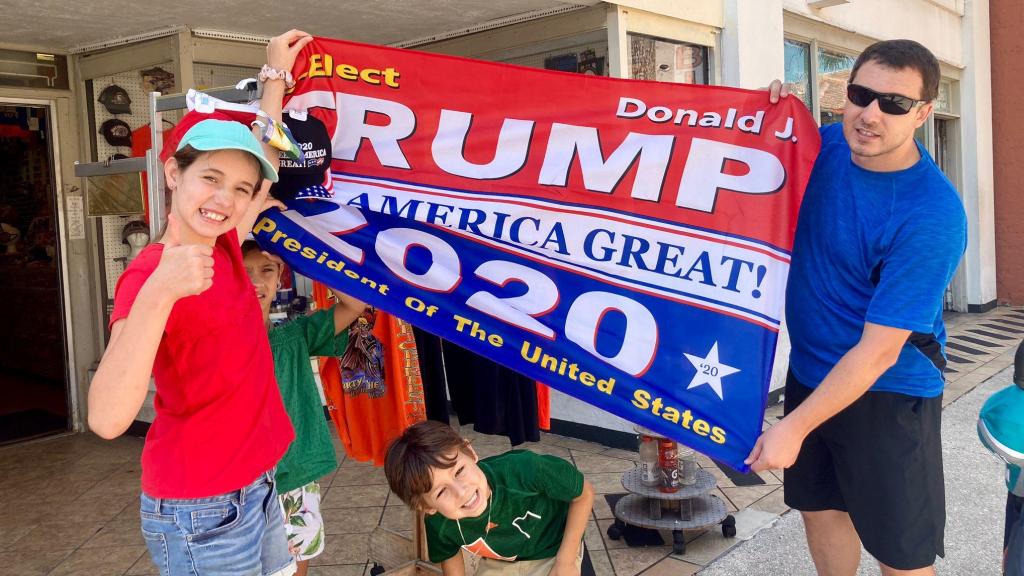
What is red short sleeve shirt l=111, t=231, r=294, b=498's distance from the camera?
1.81m

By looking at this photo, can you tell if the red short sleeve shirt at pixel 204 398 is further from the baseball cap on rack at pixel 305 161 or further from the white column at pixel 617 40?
the white column at pixel 617 40

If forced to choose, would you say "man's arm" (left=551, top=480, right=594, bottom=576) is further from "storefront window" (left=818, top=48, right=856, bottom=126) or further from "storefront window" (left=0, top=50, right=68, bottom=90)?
"storefront window" (left=818, top=48, right=856, bottom=126)

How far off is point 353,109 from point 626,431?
3323mm

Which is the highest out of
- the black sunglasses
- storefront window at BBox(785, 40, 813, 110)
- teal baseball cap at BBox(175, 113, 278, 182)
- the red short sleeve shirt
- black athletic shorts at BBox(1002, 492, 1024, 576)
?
storefront window at BBox(785, 40, 813, 110)

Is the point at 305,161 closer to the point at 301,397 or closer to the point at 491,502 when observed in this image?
the point at 301,397

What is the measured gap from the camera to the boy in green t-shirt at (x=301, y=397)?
267 cm

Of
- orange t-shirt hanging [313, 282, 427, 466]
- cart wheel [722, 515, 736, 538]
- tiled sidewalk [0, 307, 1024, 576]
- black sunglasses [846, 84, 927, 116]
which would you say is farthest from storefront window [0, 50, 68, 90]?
black sunglasses [846, 84, 927, 116]

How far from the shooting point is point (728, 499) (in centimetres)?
442

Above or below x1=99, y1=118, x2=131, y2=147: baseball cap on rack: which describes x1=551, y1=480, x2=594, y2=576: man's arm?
below

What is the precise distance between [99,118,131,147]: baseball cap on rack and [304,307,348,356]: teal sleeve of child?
391 cm

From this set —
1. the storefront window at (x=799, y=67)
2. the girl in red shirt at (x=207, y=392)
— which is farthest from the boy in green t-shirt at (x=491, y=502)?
the storefront window at (x=799, y=67)

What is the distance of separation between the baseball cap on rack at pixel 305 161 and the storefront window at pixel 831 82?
5929 millimetres

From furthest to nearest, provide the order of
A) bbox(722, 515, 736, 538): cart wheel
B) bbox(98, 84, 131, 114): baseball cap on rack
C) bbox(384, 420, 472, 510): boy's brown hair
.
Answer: bbox(98, 84, 131, 114): baseball cap on rack < bbox(722, 515, 736, 538): cart wheel < bbox(384, 420, 472, 510): boy's brown hair

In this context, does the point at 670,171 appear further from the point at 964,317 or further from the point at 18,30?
the point at 964,317
